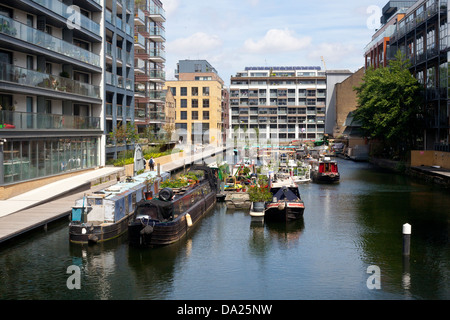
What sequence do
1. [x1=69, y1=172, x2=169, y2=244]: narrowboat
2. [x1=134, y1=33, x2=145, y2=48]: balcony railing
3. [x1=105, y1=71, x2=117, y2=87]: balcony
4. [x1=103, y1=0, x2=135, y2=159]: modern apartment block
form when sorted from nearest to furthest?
[x1=69, y1=172, x2=169, y2=244]: narrowboat, [x1=105, y1=71, x2=117, y2=87]: balcony, [x1=103, y1=0, x2=135, y2=159]: modern apartment block, [x1=134, y1=33, x2=145, y2=48]: balcony railing

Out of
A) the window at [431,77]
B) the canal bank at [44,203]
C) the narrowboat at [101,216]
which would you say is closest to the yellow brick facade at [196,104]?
the window at [431,77]

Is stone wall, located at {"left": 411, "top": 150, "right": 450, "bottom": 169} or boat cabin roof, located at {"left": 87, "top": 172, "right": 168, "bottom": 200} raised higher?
stone wall, located at {"left": 411, "top": 150, "right": 450, "bottom": 169}

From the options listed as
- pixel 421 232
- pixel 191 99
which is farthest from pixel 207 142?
pixel 421 232

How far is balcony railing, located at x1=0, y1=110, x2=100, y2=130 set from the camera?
3153cm

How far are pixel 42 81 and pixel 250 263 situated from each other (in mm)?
22890

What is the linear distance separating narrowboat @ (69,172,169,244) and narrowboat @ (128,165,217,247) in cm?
172

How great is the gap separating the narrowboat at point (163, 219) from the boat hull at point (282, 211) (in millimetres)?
4481

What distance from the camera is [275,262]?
22.4 m

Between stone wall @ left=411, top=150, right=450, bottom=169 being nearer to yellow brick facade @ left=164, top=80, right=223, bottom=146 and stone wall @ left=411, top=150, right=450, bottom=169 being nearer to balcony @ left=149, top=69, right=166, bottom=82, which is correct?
balcony @ left=149, top=69, right=166, bottom=82

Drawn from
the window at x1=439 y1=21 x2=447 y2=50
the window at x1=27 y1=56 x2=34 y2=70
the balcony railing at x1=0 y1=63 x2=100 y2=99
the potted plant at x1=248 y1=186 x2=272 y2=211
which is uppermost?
the window at x1=439 y1=21 x2=447 y2=50

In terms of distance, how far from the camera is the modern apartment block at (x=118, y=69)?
5119 centimetres

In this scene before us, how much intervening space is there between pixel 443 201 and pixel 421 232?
12.0 m

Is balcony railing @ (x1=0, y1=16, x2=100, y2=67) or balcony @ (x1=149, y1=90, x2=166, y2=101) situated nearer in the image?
balcony railing @ (x1=0, y1=16, x2=100, y2=67)

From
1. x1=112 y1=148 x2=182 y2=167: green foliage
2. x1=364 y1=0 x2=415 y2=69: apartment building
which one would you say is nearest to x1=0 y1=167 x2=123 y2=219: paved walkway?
x1=112 y1=148 x2=182 y2=167: green foliage
